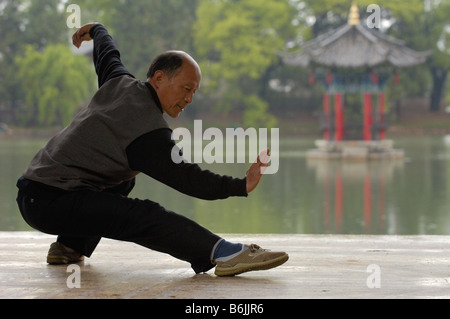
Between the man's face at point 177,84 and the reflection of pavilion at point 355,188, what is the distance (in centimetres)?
431

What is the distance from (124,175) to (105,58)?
46cm

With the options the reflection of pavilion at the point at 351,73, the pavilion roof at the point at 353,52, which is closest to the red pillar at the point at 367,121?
the reflection of pavilion at the point at 351,73

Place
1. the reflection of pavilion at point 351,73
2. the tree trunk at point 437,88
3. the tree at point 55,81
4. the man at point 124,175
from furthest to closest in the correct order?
the tree trunk at point 437,88, the tree at point 55,81, the reflection of pavilion at point 351,73, the man at point 124,175

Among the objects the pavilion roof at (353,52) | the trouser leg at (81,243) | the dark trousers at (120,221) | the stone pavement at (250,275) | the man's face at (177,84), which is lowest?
the stone pavement at (250,275)

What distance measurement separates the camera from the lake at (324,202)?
21.0ft

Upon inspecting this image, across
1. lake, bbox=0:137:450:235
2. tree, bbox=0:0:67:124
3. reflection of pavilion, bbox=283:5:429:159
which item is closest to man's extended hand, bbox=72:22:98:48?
lake, bbox=0:137:450:235

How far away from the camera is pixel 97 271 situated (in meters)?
2.08

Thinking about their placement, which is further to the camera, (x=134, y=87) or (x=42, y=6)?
(x=42, y=6)

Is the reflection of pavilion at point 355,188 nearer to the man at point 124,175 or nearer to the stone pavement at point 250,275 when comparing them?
the stone pavement at point 250,275

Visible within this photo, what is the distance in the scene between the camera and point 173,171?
1871 mm

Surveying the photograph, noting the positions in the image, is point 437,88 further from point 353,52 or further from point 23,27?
point 23,27
